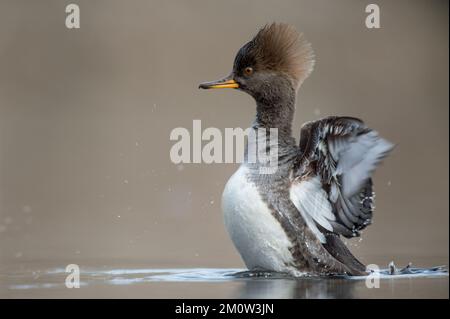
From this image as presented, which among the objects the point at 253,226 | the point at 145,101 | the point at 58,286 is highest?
the point at 145,101

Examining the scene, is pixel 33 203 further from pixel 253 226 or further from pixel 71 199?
pixel 253 226

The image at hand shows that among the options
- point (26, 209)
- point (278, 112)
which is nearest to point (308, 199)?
point (278, 112)

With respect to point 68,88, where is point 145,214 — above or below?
below

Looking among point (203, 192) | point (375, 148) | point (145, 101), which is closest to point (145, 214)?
point (203, 192)

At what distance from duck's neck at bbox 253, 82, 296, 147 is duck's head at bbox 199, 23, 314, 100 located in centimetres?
2

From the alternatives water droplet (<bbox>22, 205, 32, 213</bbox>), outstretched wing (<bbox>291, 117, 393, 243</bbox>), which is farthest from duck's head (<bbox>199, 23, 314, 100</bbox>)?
water droplet (<bbox>22, 205, 32, 213</bbox>)

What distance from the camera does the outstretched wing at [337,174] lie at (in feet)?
14.8

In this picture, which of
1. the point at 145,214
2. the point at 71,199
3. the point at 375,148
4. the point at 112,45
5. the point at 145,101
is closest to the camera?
the point at 375,148

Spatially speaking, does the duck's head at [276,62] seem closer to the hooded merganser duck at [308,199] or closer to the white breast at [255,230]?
the hooded merganser duck at [308,199]

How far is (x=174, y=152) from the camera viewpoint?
26.0 feet

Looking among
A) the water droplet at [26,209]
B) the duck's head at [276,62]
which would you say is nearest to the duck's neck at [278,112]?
the duck's head at [276,62]

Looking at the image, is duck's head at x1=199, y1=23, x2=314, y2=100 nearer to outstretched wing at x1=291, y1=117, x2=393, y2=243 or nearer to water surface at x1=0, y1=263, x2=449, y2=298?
outstretched wing at x1=291, y1=117, x2=393, y2=243

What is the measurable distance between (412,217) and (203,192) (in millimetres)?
2071

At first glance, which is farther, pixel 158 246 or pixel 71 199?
pixel 71 199
